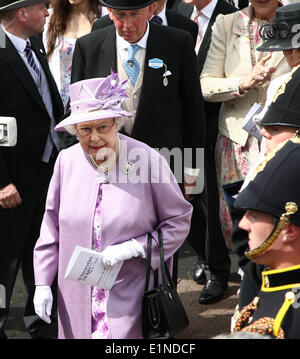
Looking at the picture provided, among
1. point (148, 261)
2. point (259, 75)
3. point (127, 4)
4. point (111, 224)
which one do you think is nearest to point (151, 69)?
point (127, 4)

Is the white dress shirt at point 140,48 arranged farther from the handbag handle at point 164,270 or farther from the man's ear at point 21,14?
the handbag handle at point 164,270

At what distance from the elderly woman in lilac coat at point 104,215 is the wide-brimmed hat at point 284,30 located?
0.92m

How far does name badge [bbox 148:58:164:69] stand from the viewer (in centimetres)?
470

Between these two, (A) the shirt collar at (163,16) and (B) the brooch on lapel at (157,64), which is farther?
(A) the shirt collar at (163,16)

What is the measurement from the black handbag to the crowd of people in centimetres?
6

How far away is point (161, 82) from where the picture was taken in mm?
4711

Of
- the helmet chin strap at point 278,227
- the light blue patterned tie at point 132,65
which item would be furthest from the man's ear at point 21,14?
the helmet chin strap at point 278,227

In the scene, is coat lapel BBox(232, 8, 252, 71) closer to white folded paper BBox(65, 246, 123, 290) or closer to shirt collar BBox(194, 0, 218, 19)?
shirt collar BBox(194, 0, 218, 19)

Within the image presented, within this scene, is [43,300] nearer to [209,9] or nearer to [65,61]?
[65,61]

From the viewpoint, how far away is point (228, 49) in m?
5.07

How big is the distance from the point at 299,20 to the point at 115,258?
1.64 metres

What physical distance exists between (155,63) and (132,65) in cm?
14

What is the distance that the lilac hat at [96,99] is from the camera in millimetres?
3895

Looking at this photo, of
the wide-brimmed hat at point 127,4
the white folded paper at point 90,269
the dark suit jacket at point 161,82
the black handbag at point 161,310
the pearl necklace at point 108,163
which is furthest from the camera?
the dark suit jacket at point 161,82
